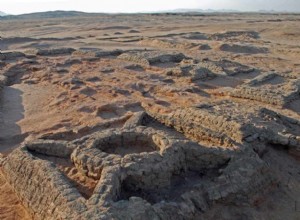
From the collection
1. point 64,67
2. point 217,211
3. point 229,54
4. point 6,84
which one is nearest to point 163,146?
point 217,211

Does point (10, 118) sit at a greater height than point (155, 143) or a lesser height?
lesser

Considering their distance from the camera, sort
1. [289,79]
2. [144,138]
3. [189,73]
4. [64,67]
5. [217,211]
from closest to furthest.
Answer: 1. [217,211]
2. [144,138]
3. [289,79]
4. [189,73]
5. [64,67]

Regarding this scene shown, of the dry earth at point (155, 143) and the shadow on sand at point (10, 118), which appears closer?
the dry earth at point (155, 143)

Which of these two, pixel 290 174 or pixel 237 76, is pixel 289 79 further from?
pixel 290 174

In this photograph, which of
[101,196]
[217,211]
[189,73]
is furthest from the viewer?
[189,73]

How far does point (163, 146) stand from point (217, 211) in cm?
129

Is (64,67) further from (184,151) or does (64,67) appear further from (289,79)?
(184,151)

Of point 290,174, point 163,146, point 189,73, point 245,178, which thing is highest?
point 163,146

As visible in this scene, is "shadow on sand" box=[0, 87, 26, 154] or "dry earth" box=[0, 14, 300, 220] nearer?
"dry earth" box=[0, 14, 300, 220]

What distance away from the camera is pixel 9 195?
5844 mm

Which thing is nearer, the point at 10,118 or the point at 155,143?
the point at 155,143

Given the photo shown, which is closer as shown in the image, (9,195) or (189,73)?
(9,195)

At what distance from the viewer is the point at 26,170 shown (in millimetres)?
5758

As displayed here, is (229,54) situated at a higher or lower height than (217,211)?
lower
